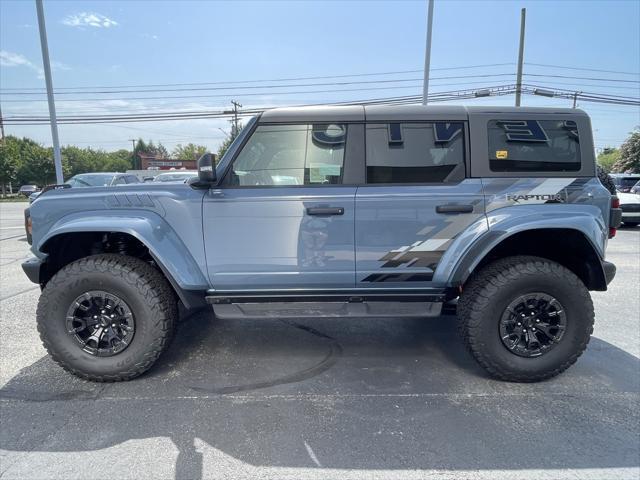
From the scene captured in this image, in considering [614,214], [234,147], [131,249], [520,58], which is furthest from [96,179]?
[520,58]

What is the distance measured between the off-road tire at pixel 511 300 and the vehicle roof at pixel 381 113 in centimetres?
120

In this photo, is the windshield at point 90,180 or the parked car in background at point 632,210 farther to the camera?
the parked car in background at point 632,210

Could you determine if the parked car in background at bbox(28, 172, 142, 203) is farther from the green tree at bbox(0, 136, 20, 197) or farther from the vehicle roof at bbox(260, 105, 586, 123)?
the green tree at bbox(0, 136, 20, 197)

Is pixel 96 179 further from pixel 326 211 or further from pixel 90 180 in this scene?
pixel 326 211

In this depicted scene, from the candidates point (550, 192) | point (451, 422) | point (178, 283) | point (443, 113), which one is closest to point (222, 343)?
point (178, 283)

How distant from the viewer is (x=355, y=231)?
3.00m

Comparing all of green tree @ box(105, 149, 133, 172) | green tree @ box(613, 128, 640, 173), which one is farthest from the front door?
green tree @ box(105, 149, 133, 172)

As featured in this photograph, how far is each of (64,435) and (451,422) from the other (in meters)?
2.51

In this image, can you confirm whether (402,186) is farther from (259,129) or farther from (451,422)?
(451,422)

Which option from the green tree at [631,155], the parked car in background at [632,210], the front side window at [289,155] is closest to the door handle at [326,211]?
the front side window at [289,155]

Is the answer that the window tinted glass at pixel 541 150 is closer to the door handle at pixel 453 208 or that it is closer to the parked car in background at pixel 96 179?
the door handle at pixel 453 208

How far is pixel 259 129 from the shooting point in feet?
10.1

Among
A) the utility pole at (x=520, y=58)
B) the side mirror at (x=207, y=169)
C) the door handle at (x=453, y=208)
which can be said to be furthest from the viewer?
the utility pole at (x=520, y=58)

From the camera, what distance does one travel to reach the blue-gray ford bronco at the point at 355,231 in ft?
9.77
